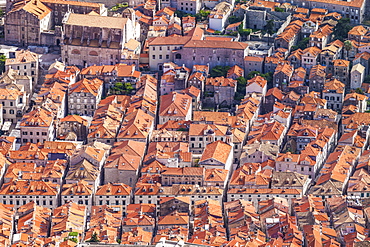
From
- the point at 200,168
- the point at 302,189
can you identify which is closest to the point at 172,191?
the point at 200,168

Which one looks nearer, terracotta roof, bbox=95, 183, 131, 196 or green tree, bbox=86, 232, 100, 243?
green tree, bbox=86, 232, 100, 243

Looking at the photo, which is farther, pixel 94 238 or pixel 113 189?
pixel 113 189

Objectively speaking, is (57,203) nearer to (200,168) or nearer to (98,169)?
(98,169)

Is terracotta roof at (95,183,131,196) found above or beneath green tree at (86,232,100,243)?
above

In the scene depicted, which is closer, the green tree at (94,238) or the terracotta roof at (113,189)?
the green tree at (94,238)

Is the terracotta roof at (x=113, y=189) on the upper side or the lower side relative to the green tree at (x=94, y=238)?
upper

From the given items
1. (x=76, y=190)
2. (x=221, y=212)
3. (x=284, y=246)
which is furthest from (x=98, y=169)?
(x=284, y=246)

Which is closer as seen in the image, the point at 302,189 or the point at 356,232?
the point at 356,232

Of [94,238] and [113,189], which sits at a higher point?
[113,189]

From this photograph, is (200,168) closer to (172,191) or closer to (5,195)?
(172,191)
